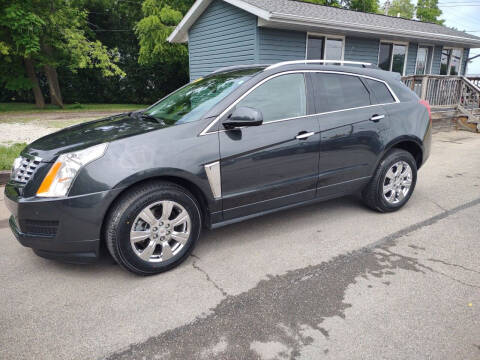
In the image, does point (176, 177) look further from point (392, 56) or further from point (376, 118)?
→ point (392, 56)

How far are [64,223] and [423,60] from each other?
16.9 m

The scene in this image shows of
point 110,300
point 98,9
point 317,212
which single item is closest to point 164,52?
point 98,9

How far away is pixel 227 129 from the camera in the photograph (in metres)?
2.91

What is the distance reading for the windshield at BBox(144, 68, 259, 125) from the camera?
120 inches

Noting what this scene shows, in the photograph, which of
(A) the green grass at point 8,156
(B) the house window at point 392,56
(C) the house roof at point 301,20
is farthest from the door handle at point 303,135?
(B) the house window at point 392,56

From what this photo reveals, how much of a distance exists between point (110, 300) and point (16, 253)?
1.34m

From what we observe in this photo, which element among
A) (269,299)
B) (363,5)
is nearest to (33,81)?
(269,299)

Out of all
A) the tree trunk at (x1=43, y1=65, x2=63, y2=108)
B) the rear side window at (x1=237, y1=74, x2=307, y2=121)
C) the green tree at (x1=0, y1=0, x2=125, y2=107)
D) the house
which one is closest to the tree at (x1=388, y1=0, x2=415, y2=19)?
the house

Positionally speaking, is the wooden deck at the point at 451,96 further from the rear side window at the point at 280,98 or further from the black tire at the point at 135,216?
the black tire at the point at 135,216

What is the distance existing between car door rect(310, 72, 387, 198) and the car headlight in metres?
2.14

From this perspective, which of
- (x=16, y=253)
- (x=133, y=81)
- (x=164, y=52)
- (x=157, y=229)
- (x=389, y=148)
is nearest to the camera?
(x=157, y=229)

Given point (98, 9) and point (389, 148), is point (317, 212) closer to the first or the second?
point (389, 148)

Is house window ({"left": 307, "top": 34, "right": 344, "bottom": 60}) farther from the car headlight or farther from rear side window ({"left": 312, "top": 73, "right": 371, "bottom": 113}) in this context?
the car headlight

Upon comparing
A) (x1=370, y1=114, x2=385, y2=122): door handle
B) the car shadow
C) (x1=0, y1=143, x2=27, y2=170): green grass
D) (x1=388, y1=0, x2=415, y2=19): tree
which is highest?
(x1=388, y1=0, x2=415, y2=19): tree
